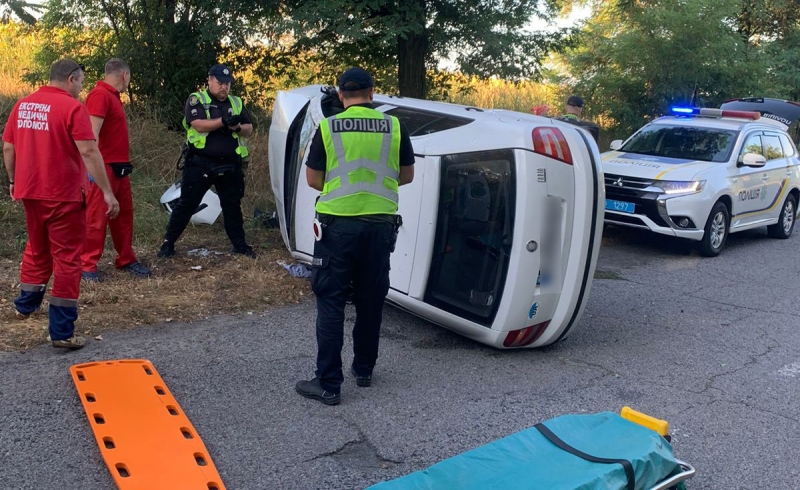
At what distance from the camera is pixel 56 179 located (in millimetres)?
4871

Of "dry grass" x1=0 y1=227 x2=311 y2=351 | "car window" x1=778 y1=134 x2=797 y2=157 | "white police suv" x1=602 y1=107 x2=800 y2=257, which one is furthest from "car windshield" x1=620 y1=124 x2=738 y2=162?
"dry grass" x1=0 y1=227 x2=311 y2=351

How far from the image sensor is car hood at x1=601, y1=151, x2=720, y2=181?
31.0 feet

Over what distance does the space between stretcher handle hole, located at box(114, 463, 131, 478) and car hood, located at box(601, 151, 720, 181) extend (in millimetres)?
7524

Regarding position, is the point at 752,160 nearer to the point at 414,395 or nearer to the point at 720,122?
the point at 720,122

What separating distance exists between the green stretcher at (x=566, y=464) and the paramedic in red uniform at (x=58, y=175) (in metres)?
2.70

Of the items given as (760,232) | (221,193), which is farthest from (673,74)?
(221,193)

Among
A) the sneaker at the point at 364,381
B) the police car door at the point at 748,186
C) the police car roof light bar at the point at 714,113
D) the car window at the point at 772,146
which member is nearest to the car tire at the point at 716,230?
the police car door at the point at 748,186

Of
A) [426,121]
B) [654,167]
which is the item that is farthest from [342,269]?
[654,167]

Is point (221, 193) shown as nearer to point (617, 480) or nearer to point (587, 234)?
point (587, 234)

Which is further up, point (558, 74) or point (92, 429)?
point (558, 74)

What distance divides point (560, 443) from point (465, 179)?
→ 7.59 feet

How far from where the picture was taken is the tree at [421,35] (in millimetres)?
9906

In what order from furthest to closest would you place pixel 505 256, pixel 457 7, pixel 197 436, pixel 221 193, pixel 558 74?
1. pixel 558 74
2. pixel 457 7
3. pixel 221 193
4. pixel 505 256
5. pixel 197 436

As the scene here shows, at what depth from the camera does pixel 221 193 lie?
24.0ft
